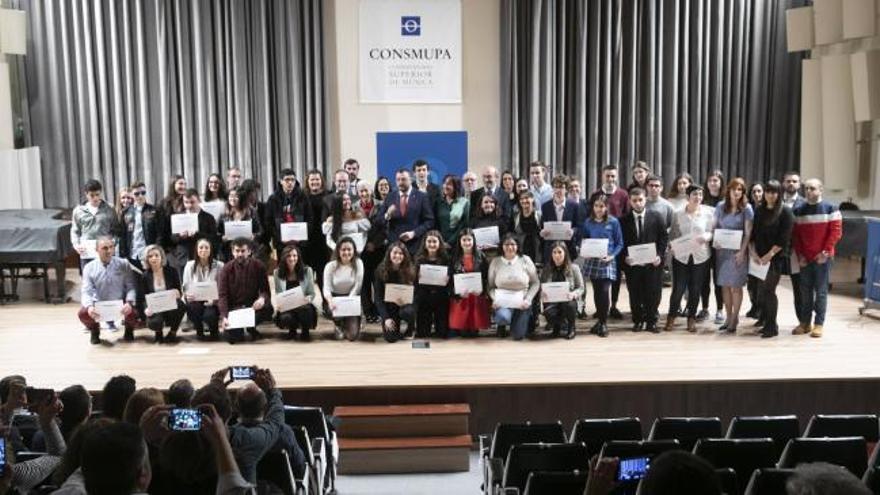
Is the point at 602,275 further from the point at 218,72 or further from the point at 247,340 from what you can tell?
the point at 218,72

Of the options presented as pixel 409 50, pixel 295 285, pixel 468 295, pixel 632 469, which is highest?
pixel 409 50

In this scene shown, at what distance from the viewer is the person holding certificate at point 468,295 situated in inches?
329

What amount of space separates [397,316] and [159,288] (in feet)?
6.70

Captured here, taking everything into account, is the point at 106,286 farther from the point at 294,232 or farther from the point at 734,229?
the point at 734,229

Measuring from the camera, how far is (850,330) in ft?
28.7

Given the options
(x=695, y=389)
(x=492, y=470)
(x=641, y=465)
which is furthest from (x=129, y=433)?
(x=695, y=389)

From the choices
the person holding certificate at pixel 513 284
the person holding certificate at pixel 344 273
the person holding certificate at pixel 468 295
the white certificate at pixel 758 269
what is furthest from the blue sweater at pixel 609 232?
the person holding certificate at pixel 344 273

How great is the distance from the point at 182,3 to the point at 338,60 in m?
2.10

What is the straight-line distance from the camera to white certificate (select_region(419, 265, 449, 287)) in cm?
Answer: 830

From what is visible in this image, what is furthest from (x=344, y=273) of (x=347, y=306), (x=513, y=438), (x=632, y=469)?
(x=632, y=469)

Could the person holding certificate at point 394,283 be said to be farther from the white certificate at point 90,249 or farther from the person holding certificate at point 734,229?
the white certificate at point 90,249

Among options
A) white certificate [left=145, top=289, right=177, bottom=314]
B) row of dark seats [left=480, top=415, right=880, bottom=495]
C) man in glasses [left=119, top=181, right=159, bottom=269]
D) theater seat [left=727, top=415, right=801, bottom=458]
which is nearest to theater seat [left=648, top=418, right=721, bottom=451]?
row of dark seats [left=480, top=415, right=880, bottom=495]

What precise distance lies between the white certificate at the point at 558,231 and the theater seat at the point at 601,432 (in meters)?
3.60

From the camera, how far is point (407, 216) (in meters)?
8.92
